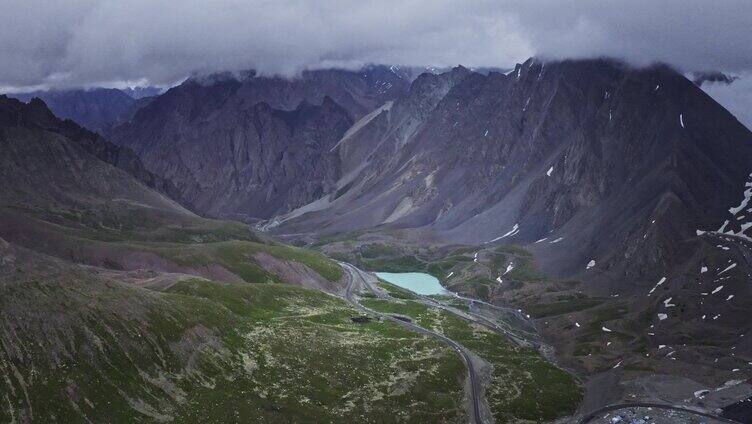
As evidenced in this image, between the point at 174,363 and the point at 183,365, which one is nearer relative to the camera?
the point at 174,363

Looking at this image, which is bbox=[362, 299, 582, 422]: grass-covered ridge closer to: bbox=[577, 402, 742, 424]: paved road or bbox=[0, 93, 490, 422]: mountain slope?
bbox=[577, 402, 742, 424]: paved road

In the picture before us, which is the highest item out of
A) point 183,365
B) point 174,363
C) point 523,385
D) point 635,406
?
point 174,363

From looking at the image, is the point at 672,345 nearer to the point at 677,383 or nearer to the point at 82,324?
the point at 677,383

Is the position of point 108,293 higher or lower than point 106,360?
higher

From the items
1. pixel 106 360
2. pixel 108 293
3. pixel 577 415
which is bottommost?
pixel 577 415

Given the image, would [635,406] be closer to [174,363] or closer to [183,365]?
[183,365]

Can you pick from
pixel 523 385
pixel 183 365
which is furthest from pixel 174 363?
pixel 523 385

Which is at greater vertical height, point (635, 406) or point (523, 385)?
point (635, 406)

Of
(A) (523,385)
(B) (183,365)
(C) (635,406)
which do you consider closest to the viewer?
(B) (183,365)

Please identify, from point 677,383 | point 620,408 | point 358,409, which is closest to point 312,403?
point 358,409

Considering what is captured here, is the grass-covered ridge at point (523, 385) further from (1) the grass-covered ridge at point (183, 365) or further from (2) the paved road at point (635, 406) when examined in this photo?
(1) the grass-covered ridge at point (183, 365)

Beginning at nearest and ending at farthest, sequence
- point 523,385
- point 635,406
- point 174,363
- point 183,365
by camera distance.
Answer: point 174,363, point 183,365, point 635,406, point 523,385
